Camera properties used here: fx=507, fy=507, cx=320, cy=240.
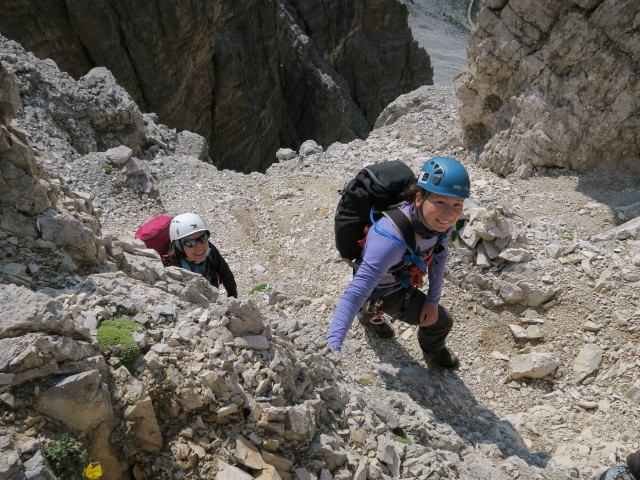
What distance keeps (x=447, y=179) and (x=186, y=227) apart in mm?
2978

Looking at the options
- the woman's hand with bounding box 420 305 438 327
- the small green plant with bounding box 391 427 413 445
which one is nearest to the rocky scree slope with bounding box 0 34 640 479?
the small green plant with bounding box 391 427 413 445

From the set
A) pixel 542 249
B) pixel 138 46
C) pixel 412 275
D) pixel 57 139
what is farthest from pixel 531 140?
pixel 138 46

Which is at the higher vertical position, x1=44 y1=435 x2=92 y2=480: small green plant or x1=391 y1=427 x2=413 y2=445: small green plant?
x1=44 y1=435 x2=92 y2=480: small green plant

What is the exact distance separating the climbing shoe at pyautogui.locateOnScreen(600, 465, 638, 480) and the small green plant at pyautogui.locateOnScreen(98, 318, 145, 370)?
13.3 feet

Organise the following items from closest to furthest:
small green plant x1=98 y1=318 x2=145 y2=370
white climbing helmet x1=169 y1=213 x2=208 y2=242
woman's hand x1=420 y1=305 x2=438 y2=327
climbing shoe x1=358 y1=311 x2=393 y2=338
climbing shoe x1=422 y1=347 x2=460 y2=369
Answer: small green plant x1=98 y1=318 x2=145 y2=370 < woman's hand x1=420 y1=305 x2=438 y2=327 < white climbing helmet x1=169 y1=213 x2=208 y2=242 < climbing shoe x1=422 y1=347 x2=460 y2=369 < climbing shoe x1=358 y1=311 x2=393 y2=338

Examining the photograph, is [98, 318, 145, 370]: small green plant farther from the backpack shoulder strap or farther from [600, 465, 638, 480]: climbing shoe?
[600, 465, 638, 480]: climbing shoe

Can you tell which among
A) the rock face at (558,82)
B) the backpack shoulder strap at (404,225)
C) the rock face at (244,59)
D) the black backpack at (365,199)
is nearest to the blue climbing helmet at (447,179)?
the backpack shoulder strap at (404,225)

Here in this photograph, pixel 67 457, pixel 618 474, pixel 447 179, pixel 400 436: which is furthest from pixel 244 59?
pixel 67 457

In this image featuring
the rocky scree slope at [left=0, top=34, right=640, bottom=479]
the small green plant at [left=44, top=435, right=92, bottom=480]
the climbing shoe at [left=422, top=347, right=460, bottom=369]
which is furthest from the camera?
the climbing shoe at [left=422, top=347, right=460, bottom=369]

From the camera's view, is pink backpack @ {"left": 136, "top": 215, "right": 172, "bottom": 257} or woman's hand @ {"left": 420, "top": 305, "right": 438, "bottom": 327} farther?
pink backpack @ {"left": 136, "top": 215, "right": 172, "bottom": 257}

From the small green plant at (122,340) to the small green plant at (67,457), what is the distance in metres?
0.60

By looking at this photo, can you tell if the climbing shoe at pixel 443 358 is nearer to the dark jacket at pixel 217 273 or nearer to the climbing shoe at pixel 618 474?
the climbing shoe at pixel 618 474

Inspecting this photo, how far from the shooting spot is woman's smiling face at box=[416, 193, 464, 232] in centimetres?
419

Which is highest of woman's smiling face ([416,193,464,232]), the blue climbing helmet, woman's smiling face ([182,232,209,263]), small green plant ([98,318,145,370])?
the blue climbing helmet
